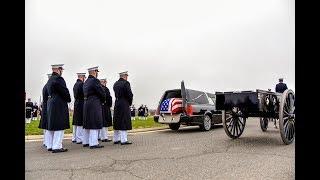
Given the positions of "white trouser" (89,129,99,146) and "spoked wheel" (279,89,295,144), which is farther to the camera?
"white trouser" (89,129,99,146)

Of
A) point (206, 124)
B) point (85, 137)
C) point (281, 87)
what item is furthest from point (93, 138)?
point (281, 87)

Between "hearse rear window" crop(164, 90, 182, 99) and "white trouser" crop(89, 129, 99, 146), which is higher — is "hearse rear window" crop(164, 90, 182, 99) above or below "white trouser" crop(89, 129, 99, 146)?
above

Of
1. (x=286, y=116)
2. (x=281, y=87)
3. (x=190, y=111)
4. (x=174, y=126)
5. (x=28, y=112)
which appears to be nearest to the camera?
(x=286, y=116)

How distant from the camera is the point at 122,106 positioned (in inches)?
397

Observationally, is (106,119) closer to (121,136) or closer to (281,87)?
(121,136)

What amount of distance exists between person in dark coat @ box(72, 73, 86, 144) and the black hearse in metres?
3.65

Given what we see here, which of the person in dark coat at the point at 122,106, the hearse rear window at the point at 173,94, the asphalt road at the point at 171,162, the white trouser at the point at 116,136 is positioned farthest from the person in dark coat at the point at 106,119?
the hearse rear window at the point at 173,94

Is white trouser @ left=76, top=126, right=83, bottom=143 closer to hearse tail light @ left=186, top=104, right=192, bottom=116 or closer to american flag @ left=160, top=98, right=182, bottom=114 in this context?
american flag @ left=160, top=98, right=182, bottom=114

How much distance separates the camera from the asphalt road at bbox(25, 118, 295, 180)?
5.52 metres

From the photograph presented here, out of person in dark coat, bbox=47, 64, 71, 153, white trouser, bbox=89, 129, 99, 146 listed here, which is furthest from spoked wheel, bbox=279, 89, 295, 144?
person in dark coat, bbox=47, 64, 71, 153

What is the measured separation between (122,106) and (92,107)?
97 cm

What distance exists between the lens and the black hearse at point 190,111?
42.9 ft
